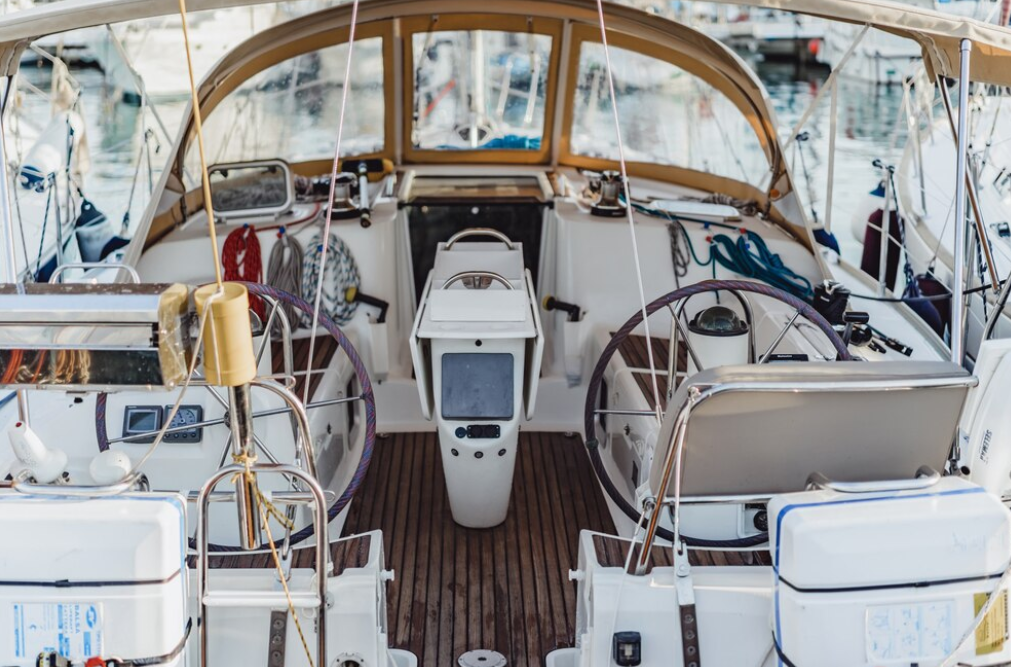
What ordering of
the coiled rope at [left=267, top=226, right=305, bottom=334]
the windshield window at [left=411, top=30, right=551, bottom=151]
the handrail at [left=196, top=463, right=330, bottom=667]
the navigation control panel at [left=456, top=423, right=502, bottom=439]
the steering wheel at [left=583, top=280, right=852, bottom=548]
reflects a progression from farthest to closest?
the windshield window at [left=411, top=30, right=551, bottom=151]
the coiled rope at [left=267, top=226, right=305, bottom=334]
the navigation control panel at [left=456, top=423, right=502, bottom=439]
the steering wheel at [left=583, top=280, right=852, bottom=548]
the handrail at [left=196, top=463, right=330, bottom=667]

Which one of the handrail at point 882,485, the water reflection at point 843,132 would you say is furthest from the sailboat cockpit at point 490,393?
the water reflection at point 843,132

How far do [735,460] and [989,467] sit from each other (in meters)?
0.81

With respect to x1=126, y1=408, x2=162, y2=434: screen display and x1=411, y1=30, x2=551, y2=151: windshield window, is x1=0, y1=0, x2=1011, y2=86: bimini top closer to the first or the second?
x1=126, y1=408, x2=162, y2=434: screen display

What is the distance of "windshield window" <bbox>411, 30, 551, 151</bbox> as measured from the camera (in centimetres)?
450

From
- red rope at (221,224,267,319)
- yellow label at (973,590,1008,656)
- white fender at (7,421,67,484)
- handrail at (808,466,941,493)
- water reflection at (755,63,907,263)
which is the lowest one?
yellow label at (973,590,1008,656)

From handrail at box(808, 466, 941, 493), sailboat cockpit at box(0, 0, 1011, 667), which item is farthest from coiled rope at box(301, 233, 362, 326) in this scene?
handrail at box(808, 466, 941, 493)

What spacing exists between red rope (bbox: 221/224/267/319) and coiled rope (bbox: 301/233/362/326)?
7.3 inches

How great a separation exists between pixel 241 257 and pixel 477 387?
1408mm

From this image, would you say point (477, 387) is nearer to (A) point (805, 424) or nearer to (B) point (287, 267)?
(A) point (805, 424)

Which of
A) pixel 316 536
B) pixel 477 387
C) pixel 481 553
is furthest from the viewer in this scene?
pixel 481 553

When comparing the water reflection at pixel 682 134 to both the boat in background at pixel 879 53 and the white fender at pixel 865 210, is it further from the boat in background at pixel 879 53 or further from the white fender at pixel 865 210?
the boat in background at pixel 879 53

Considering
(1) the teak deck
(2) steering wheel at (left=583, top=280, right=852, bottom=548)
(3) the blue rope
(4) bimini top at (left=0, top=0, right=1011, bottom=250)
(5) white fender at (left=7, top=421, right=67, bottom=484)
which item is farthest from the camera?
(4) bimini top at (left=0, top=0, right=1011, bottom=250)

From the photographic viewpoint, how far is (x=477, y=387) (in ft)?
9.53

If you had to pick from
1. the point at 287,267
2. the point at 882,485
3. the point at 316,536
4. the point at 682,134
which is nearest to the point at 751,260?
the point at 682,134
